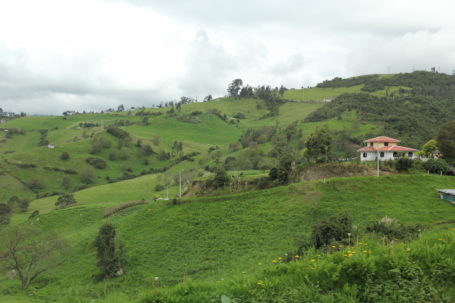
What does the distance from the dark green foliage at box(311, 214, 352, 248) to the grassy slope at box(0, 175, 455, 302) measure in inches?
A: 197

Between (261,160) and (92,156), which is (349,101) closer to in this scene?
(261,160)

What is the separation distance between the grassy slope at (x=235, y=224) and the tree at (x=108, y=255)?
3.74 ft

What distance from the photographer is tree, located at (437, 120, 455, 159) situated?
4231 cm

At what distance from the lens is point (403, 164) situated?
40656 millimetres

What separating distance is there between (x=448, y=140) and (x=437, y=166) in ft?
17.7

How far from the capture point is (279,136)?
3688 inches

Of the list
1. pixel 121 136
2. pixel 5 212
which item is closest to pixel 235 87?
pixel 121 136

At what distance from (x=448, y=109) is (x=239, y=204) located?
87.8m

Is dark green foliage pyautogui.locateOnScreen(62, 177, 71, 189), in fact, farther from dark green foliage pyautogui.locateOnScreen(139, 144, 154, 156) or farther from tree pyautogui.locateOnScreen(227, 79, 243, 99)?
tree pyautogui.locateOnScreen(227, 79, 243, 99)

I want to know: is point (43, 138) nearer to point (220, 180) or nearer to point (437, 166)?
point (220, 180)

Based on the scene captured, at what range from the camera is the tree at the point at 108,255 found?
96.6ft

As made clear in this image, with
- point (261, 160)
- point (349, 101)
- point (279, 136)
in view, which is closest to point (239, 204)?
point (261, 160)

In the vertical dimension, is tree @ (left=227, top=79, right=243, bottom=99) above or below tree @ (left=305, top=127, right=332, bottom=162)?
above

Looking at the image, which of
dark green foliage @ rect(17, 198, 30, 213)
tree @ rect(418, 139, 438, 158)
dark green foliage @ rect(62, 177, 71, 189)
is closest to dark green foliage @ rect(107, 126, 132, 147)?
dark green foliage @ rect(62, 177, 71, 189)
